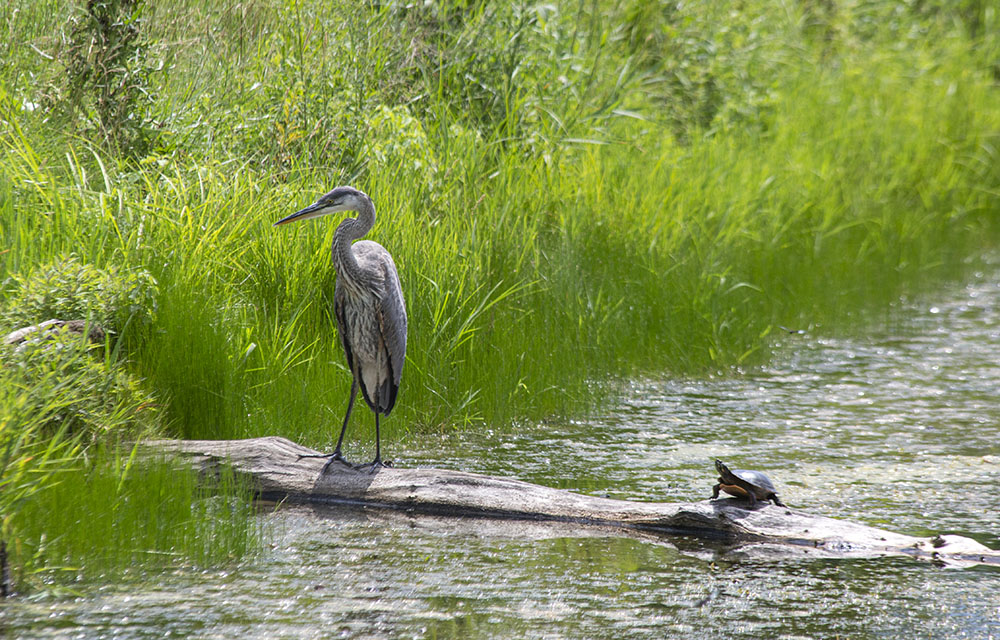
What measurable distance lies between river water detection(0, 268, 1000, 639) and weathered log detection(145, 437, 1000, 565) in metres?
0.06

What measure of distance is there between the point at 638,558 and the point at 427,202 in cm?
309

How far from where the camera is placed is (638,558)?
4.44 metres

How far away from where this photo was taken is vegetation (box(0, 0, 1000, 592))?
545 cm

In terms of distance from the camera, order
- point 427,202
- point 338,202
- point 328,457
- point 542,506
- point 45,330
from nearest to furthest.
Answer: point 45,330 < point 542,506 < point 328,457 < point 338,202 < point 427,202

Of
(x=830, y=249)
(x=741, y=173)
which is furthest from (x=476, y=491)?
(x=830, y=249)

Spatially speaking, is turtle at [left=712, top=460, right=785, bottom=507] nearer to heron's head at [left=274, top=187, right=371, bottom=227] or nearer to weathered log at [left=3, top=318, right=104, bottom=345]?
heron's head at [left=274, top=187, right=371, bottom=227]

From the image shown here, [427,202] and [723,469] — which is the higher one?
[427,202]

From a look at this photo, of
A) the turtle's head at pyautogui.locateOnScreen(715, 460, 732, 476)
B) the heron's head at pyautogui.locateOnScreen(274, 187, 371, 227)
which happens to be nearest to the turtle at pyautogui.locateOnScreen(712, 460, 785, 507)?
the turtle's head at pyautogui.locateOnScreen(715, 460, 732, 476)

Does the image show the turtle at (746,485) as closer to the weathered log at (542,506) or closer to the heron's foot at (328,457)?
the weathered log at (542,506)

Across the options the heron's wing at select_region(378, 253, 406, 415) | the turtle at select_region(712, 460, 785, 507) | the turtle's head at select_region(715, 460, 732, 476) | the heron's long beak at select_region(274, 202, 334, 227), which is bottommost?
the turtle at select_region(712, 460, 785, 507)

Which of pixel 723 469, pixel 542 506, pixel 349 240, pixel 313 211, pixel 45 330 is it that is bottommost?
pixel 542 506

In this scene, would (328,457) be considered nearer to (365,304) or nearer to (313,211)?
(365,304)

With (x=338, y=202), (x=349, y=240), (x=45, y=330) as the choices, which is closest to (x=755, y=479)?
(x=349, y=240)

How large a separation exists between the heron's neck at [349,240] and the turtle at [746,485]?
1808mm
